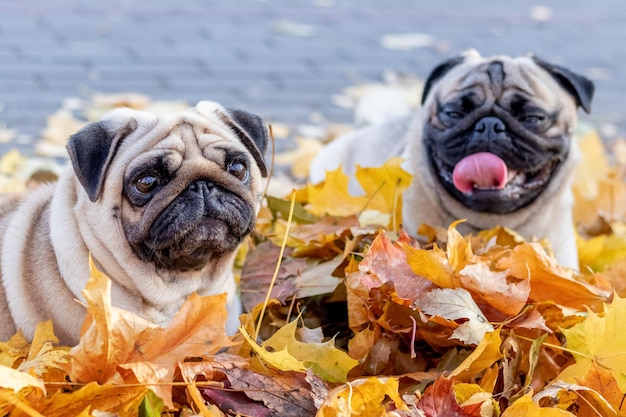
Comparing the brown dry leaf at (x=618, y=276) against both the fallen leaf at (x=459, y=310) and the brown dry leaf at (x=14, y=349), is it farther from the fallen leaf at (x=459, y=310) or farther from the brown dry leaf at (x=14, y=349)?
the brown dry leaf at (x=14, y=349)

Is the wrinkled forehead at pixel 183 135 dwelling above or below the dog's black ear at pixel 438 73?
above

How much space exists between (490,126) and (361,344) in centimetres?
129

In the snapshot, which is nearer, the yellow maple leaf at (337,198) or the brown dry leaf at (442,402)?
the brown dry leaf at (442,402)

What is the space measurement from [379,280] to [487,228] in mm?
1348

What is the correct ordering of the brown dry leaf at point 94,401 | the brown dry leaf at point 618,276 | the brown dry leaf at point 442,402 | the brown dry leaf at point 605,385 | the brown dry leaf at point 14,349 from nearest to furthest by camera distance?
the brown dry leaf at point 94,401 < the brown dry leaf at point 442,402 < the brown dry leaf at point 605,385 < the brown dry leaf at point 14,349 < the brown dry leaf at point 618,276

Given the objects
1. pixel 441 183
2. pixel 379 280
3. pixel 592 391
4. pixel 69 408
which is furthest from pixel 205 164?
pixel 441 183

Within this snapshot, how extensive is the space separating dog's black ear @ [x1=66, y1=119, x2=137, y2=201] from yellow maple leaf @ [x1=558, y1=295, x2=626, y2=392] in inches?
49.8

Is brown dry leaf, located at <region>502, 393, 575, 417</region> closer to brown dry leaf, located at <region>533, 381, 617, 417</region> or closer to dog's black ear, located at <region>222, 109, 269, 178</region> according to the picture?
brown dry leaf, located at <region>533, 381, 617, 417</region>

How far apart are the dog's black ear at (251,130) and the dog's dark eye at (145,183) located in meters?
0.37

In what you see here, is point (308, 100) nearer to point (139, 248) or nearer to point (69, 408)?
point (139, 248)

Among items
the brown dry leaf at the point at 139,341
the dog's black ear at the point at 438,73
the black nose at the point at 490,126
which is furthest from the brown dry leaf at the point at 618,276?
the brown dry leaf at the point at 139,341

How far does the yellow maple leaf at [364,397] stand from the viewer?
1.87 meters

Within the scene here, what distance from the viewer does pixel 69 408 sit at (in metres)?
1.85

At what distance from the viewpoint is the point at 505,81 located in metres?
3.42
